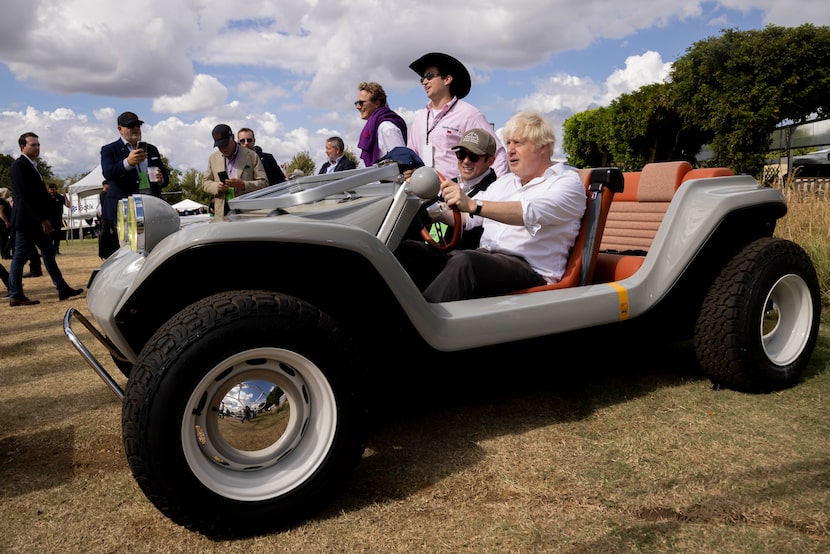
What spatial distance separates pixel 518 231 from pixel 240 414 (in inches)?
58.4

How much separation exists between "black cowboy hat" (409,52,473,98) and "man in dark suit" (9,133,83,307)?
177 inches

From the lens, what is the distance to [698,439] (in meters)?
2.35

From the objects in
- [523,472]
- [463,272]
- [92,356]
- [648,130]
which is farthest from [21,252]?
[648,130]

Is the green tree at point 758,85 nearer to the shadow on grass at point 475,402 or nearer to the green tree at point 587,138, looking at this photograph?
the green tree at point 587,138

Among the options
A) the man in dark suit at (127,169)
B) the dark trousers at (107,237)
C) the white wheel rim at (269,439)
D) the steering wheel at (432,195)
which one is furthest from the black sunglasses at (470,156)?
the dark trousers at (107,237)

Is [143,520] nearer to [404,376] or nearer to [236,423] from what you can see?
[236,423]

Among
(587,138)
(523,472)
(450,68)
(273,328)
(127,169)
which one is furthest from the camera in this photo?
(587,138)

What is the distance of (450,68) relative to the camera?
390 centimetres

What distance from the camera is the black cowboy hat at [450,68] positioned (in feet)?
12.7

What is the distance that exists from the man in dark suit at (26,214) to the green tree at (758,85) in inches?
789

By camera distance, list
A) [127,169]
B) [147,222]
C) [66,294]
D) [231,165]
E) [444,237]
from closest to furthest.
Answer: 1. [147,222]
2. [444,237]
3. [127,169]
4. [231,165]
5. [66,294]

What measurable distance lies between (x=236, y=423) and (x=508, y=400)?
1.41 metres

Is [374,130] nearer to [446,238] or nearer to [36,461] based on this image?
[446,238]

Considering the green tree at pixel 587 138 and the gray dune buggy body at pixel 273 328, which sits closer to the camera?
the gray dune buggy body at pixel 273 328
